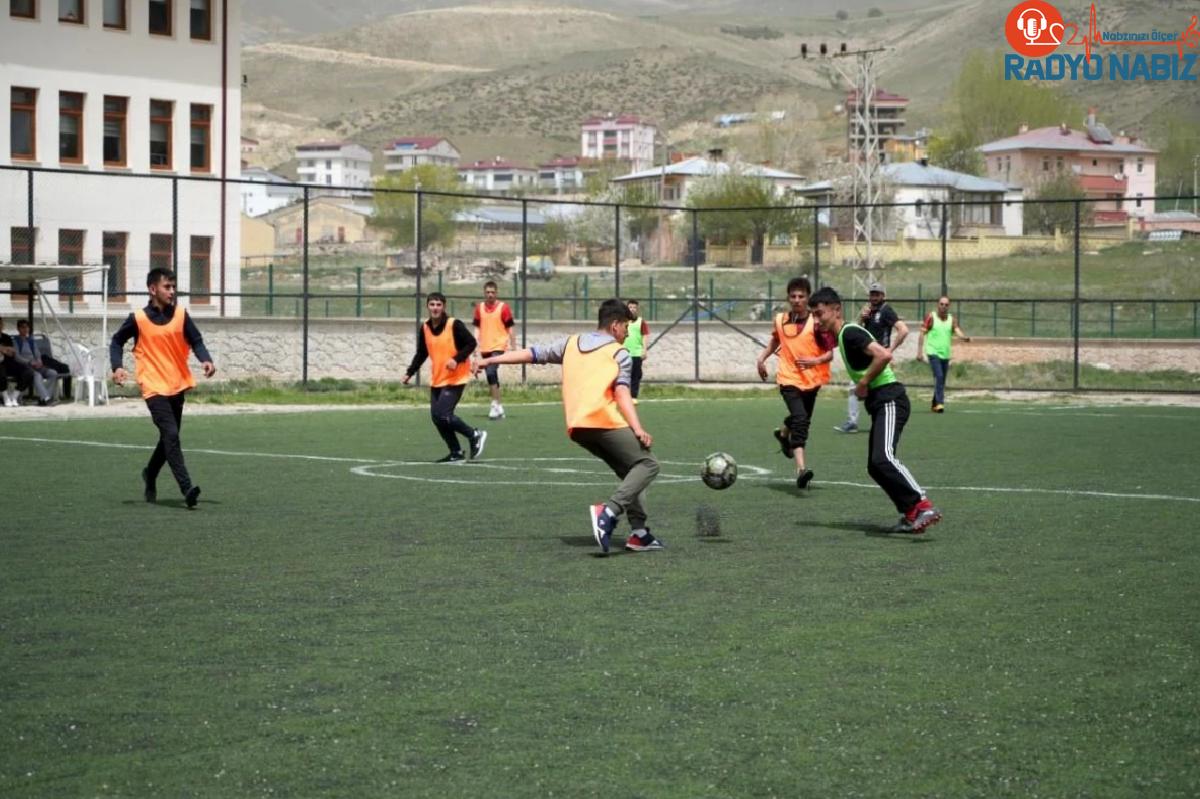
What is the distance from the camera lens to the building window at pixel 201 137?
172ft

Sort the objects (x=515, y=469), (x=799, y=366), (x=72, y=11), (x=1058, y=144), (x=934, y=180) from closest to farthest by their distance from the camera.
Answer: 1. (x=799, y=366)
2. (x=515, y=469)
3. (x=72, y=11)
4. (x=934, y=180)
5. (x=1058, y=144)

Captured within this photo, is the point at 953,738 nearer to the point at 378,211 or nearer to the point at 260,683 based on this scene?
the point at 260,683

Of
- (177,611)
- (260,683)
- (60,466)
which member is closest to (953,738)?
(260,683)

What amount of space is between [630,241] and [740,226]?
23683 mm

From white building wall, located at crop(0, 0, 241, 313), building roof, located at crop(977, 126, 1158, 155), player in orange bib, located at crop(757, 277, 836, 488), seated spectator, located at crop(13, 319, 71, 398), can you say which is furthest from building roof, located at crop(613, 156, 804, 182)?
player in orange bib, located at crop(757, 277, 836, 488)

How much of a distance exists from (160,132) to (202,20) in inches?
151

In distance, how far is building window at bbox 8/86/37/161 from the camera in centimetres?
4862

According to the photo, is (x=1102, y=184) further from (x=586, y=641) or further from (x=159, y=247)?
(x=586, y=641)

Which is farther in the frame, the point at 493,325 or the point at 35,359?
the point at 35,359

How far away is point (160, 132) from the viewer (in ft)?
169

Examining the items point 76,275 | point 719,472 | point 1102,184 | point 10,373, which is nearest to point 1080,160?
point 1102,184

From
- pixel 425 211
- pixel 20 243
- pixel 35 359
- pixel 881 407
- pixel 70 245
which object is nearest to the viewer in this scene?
pixel 881 407

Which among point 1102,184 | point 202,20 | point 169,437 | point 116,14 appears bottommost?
point 169,437

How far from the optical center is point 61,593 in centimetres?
978
